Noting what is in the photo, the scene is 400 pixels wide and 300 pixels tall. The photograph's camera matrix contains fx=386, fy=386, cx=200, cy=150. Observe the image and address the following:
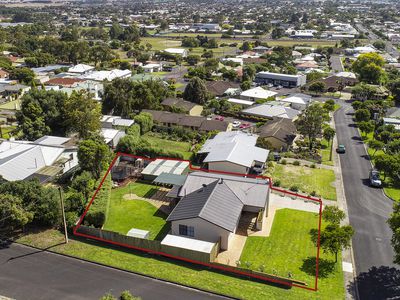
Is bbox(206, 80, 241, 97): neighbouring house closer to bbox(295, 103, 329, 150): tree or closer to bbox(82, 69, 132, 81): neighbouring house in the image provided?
bbox(82, 69, 132, 81): neighbouring house

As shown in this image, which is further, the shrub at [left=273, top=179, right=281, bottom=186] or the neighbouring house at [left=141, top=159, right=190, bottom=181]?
the neighbouring house at [left=141, top=159, right=190, bottom=181]

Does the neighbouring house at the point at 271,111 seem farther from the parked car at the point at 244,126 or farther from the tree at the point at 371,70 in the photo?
the tree at the point at 371,70

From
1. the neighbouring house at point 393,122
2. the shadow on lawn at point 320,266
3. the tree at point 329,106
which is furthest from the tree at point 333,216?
the tree at point 329,106

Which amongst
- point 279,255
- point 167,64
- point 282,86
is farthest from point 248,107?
point 167,64

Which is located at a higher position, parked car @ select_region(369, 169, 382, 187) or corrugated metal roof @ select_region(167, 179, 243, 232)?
corrugated metal roof @ select_region(167, 179, 243, 232)

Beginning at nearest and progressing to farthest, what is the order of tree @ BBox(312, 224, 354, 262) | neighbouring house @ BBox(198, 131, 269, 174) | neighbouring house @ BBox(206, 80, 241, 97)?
tree @ BBox(312, 224, 354, 262), neighbouring house @ BBox(198, 131, 269, 174), neighbouring house @ BBox(206, 80, 241, 97)

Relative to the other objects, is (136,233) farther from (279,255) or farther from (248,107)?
(248,107)

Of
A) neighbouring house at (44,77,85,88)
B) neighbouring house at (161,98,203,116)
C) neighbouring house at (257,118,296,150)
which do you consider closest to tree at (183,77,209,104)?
neighbouring house at (161,98,203,116)

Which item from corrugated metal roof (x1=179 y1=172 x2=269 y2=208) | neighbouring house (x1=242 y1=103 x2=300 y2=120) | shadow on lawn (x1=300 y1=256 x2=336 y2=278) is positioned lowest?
neighbouring house (x1=242 y1=103 x2=300 y2=120)
